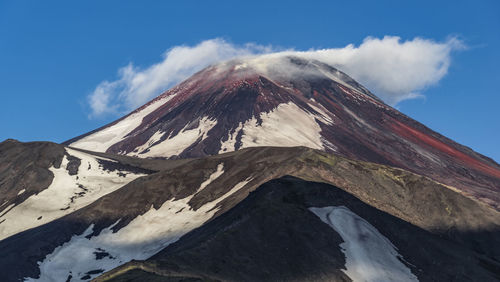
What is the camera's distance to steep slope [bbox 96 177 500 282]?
81000mm

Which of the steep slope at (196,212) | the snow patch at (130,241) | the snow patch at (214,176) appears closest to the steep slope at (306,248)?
the steep slope at (196,212)

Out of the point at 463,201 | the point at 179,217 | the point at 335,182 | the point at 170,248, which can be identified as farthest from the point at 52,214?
the point at 463,201

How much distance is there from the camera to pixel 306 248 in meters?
90.9

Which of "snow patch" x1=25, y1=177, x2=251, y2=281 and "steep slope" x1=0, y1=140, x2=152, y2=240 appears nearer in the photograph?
"snow patch" x1=25, y1=177, x2=251, y2=281

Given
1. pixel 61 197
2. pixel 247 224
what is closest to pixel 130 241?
pixel 247 224

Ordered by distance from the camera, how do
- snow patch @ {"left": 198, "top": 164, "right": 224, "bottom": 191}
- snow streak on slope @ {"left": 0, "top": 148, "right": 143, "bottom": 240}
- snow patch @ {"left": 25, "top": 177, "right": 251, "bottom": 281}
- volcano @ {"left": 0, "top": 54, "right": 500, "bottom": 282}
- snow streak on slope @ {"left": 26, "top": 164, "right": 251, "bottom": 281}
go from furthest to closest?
1. snow streak on slope @ {"left": 0, "top": 148, "right": 143, "bottom": 240}
2. snow patch @ {"left": 198, "top": 164, "right": 224, "bottom": 191}
3. snow patch @ {"left": 25, "top": 177, "right": 251, "bottom": 281}
4. snow streak on slope @ {"left": 26, "top": 164, "right": 251, "bottom": 281}
5. volcano @ {"left": 0, "top": 54, "right": 500, "bottom": 282}

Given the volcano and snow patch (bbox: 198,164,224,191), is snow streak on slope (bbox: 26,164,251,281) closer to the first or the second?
the volcano

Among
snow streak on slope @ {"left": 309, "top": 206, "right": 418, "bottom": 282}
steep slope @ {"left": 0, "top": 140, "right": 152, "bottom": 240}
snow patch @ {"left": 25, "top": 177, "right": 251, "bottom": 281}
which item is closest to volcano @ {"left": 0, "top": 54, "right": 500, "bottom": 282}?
snow streak on slope @ {"left": 309, "top": 206, "right": 418, "bottom": 282}

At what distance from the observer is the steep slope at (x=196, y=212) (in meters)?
127

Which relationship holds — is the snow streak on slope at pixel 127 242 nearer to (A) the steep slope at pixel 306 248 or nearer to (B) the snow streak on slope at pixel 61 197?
(A) the steep slope at pixel 306 248

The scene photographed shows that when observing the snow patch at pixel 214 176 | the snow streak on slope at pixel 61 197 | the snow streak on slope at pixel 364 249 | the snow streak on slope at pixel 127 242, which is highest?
the snow streak on slope at pixel 61 197

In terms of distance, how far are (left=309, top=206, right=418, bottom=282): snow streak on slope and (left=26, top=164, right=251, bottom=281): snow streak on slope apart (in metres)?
28.6

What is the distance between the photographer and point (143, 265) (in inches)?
3120

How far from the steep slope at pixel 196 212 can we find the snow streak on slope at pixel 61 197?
9869 mm
